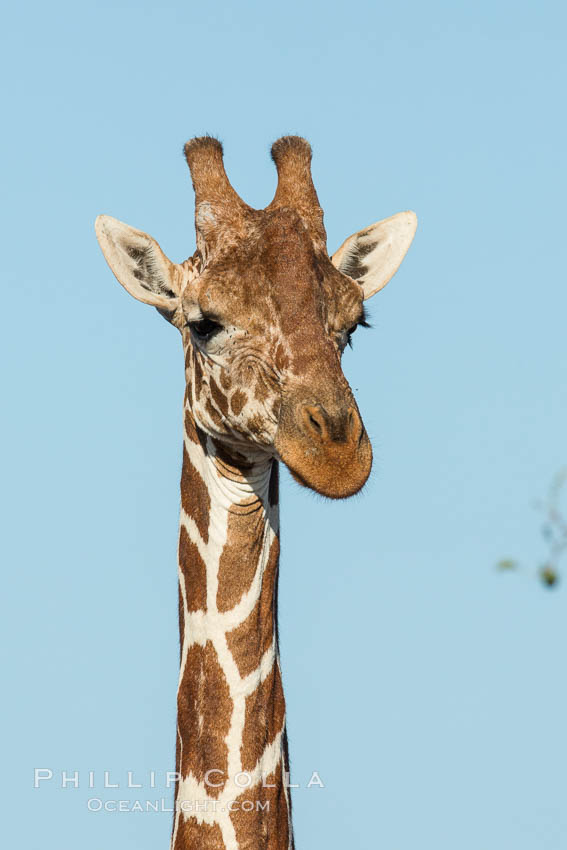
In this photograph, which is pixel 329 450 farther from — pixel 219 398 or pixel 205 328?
pixel 205 328

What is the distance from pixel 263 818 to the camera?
22.2ft

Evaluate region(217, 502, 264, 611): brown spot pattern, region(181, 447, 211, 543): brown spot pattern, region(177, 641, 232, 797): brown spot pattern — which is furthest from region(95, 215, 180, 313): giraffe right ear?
region(177, 641, 232, 797): brown spot pattern

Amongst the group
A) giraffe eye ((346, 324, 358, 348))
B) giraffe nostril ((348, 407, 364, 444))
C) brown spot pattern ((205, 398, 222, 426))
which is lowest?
giraffe nostril ((348, 407, 364, 444))

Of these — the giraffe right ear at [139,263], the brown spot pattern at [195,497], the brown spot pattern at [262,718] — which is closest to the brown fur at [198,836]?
the brown spot pattern at [262,718]

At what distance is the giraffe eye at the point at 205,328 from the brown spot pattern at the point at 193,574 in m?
1.13

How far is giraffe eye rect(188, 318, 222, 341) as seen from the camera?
7184 mm

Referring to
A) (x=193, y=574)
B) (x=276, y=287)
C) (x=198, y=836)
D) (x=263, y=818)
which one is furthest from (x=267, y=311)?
(x=198, y=836)

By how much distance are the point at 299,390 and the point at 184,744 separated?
1.97 metres

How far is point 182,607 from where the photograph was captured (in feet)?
24.2

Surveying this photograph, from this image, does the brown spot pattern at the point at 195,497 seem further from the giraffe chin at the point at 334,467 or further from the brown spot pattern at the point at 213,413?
the giraffe chin at the point at 334,467

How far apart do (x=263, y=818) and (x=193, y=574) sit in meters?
1.35

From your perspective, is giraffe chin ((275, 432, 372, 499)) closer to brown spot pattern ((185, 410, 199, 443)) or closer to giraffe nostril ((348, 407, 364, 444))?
giraffe nostril ((348, 407, 364, 444))

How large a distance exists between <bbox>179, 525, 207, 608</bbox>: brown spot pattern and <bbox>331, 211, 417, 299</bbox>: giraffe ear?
6.76ft

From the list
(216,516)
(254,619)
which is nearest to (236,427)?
(216,516)
